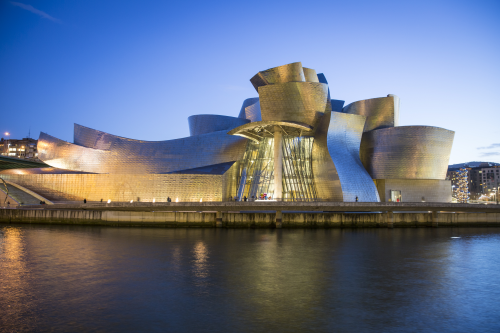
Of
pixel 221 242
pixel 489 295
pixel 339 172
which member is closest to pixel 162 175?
pixel 339 172

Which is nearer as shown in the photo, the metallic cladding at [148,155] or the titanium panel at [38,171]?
the titanium panel at [38,171]

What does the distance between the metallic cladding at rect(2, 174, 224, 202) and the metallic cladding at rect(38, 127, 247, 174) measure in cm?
Answer: 196

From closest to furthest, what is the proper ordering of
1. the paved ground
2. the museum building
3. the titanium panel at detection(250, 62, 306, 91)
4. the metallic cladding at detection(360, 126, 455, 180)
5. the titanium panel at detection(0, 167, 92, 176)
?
1. the paved ground
2. the museum building
3. the titanium panel at detection(250, 62, 306, 91)
4. the titanium panel at detection(0, 167, 92, 176)
5. the metallic cladding at detection(360, 126, 455, 180)

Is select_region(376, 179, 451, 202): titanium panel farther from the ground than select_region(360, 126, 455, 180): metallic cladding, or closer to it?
closer to it

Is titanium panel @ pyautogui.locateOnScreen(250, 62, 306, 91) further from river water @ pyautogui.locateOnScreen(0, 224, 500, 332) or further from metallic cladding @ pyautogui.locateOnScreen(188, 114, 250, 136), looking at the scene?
river water @ pyautogui.locateOnScreen(0, 224, 500, 332)

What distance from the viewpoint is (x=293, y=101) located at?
3522 cm

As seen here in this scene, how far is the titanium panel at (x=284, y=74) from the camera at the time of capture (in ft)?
119

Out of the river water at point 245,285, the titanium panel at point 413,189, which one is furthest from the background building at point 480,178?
the river water at point 245,285

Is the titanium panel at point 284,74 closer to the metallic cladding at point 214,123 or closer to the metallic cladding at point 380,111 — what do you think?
the metallic cladding at point 214,123

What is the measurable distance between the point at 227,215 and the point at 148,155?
1689cm

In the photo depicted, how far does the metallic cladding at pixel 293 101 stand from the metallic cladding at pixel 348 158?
2.02 m

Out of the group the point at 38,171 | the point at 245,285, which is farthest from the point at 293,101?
the point at 38,171

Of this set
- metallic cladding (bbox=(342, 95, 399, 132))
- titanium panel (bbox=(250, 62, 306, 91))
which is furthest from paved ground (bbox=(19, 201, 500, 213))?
metallic cladding (bbox=(342, 95, 399, 132))

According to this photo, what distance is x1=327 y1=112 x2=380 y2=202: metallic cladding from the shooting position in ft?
113
